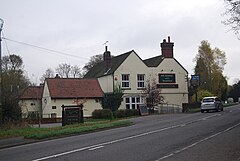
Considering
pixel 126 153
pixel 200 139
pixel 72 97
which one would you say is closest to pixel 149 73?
pixel 72 97

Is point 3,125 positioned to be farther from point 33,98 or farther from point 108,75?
point 33,98

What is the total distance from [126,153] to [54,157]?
2330mm

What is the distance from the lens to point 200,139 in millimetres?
16109

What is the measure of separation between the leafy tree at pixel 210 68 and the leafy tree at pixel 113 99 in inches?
1027

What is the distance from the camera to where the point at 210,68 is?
71.7 metres

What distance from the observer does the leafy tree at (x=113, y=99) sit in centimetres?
4975

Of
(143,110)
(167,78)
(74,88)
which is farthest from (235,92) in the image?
(143,110)

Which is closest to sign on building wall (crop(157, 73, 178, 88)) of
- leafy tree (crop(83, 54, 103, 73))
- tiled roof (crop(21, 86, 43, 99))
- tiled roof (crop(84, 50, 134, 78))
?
tiled roof (crop(84, 50, 134, 78))

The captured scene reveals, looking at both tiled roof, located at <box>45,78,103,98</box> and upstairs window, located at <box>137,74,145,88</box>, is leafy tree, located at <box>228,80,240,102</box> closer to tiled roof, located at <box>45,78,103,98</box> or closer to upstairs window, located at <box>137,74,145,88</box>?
upstairs window, located at <box>137,74,145,88</box>

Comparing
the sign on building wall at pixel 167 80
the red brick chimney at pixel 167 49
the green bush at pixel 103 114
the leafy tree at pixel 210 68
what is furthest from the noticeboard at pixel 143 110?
the leafy tree at pixel 210 68

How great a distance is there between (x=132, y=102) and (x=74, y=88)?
8010 millimetres

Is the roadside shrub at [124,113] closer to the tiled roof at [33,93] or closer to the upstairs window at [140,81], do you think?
the upstairs window at [140,81]

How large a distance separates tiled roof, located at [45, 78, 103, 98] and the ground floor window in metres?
3.79

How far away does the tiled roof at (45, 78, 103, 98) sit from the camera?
162ft
